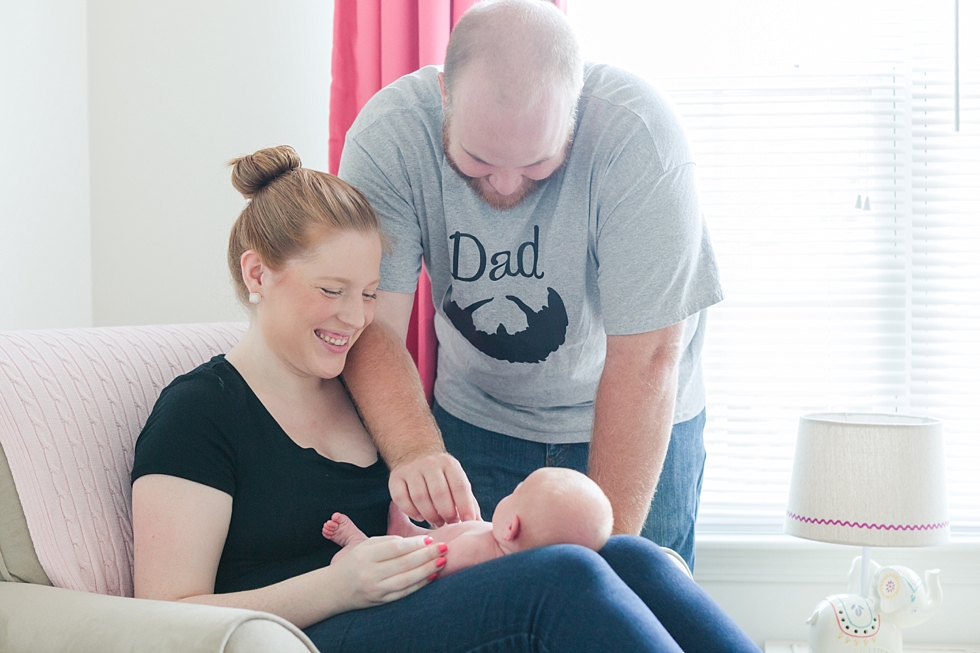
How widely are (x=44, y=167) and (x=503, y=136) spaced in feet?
4.84

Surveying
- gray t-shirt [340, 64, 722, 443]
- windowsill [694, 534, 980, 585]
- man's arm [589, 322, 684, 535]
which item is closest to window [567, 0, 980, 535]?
windowsill [694, 534, 980, 585]

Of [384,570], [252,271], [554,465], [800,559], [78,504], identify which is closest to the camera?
[384,570]

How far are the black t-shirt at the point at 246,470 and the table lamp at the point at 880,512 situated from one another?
1078mm

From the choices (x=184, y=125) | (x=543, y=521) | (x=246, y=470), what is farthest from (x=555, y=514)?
(x=184, y=125)

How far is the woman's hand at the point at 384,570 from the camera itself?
110 centimetres

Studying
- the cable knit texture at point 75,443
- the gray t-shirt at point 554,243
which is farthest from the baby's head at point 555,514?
the cable knit texture at point 75,443

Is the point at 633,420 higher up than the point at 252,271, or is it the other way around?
the point at 252,271

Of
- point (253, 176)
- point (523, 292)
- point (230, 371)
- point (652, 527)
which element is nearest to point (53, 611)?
point (230, 371)

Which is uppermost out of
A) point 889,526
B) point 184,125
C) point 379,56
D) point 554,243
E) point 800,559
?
point 379,56

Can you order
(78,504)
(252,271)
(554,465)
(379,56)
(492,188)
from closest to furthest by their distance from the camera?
1. (78,504)
2. (252,271)
3. (492,188)
4. (554,465)
5. (379,56)

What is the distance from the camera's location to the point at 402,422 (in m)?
1.41

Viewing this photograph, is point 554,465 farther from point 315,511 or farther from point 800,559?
point 800,559

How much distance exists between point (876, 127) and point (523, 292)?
4.28ft

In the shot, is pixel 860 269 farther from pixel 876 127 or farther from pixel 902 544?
pixel 902 544
